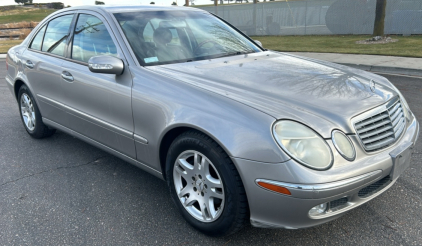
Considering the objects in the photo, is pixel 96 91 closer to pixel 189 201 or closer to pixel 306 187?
pixel 189 201

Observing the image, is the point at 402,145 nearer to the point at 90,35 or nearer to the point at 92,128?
the point at 92,128

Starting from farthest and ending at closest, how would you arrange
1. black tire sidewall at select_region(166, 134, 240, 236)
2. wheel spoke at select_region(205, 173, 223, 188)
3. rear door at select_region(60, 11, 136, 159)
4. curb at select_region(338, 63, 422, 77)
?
curb at select_region(338, 63, 422, 77) → rear door at select_region(60, 11, 136, 159) → wheel spoke at select_region(205, 173, 223, 188) → black tire sidewall at select_region(166, 134, 240, 236)

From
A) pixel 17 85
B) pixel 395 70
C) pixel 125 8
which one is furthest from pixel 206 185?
pixel 395 70

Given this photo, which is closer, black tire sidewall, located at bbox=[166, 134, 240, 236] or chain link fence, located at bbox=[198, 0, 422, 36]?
black tire sidewall, located at bbox=[166, 134, 240, 236]

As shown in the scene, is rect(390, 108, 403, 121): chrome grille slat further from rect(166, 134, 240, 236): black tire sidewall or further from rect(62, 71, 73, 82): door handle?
rect(62, 71, 73, 82): door handle

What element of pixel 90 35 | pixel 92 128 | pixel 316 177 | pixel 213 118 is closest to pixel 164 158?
pixel 213 118

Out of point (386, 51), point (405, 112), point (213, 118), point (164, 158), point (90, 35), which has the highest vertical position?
point (90, 35)

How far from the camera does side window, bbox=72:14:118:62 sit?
343 cm

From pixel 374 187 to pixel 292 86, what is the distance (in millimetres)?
880

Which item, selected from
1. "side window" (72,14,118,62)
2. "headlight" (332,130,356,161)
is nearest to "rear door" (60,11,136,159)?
"side window" (72,14,118,62)

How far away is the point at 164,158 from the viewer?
115 inches

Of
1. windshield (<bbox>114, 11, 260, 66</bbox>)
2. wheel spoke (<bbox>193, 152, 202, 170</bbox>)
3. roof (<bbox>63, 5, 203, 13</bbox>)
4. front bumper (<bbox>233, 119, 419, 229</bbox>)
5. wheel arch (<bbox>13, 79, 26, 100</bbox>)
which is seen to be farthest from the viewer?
wheel arch (<bbox>13, 79, 26, 100</bbox>)

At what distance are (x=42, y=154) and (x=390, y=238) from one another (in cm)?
364

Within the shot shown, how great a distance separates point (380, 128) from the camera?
8.34 ft
